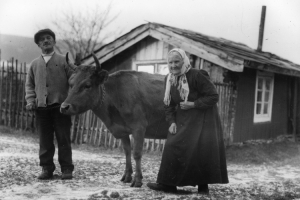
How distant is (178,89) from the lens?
451 cm

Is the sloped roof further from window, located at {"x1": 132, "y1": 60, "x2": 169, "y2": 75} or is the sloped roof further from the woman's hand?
the woman's hand

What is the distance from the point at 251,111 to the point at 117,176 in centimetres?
618

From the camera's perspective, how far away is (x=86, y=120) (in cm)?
1021

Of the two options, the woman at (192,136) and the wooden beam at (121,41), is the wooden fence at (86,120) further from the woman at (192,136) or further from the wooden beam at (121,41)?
the woman at (192,136)

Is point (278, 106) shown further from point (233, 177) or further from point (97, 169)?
point (97, 169)

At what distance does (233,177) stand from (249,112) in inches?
181

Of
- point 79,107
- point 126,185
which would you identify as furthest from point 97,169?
point 79,107

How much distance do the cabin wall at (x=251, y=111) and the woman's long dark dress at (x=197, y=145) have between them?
18.4ft

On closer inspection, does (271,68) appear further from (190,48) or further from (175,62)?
(175,62)

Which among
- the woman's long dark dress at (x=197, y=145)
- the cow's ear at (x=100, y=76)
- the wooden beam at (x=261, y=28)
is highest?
the wooden beam at (x=261, y=28)

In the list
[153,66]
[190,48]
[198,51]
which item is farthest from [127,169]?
[153,66]

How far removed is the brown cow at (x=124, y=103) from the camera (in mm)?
4797

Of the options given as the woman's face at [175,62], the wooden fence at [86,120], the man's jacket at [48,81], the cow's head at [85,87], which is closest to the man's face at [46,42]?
the man's jacket at [48,81]

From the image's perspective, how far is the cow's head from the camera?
471 cm
